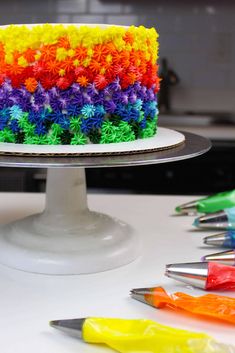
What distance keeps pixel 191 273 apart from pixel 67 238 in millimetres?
221

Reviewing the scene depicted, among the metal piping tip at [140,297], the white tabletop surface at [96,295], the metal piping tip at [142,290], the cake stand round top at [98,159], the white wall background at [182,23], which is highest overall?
the white wall background at [182,23]

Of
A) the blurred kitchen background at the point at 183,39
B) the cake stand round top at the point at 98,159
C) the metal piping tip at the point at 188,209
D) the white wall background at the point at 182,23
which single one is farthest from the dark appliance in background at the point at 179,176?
the cake stand round top at the point at 98,159

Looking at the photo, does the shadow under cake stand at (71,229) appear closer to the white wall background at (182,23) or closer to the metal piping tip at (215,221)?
the metal piping tip at (215,221)

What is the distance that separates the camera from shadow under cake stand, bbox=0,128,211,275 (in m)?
0.67

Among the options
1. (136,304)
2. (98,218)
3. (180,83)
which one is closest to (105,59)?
(98,218)

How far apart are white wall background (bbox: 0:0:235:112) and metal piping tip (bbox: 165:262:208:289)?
6.70 feet

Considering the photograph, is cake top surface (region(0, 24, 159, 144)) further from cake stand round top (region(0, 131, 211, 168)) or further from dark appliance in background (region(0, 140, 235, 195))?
dark appliance in background (region(0, 140, 235, 195))

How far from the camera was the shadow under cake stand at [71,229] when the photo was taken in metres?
0.67

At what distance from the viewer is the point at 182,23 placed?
257 cm

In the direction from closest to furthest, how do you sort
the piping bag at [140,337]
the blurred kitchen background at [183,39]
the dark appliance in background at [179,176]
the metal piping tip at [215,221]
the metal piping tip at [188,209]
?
the piping bag at [140,337], the metal piping tip at [215,221], the metal piping tip at [188,209], the dark appliance in background at [179,176], the blurred kitchen background at [183,39]

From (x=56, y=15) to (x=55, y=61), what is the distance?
1.95 m

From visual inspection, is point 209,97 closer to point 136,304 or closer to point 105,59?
point 105,59

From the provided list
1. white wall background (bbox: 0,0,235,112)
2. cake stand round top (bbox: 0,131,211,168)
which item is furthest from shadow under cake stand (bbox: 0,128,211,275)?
white wall background (bbox: 0,0,235,112)

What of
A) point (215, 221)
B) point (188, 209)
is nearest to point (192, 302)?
point (215, 221)
